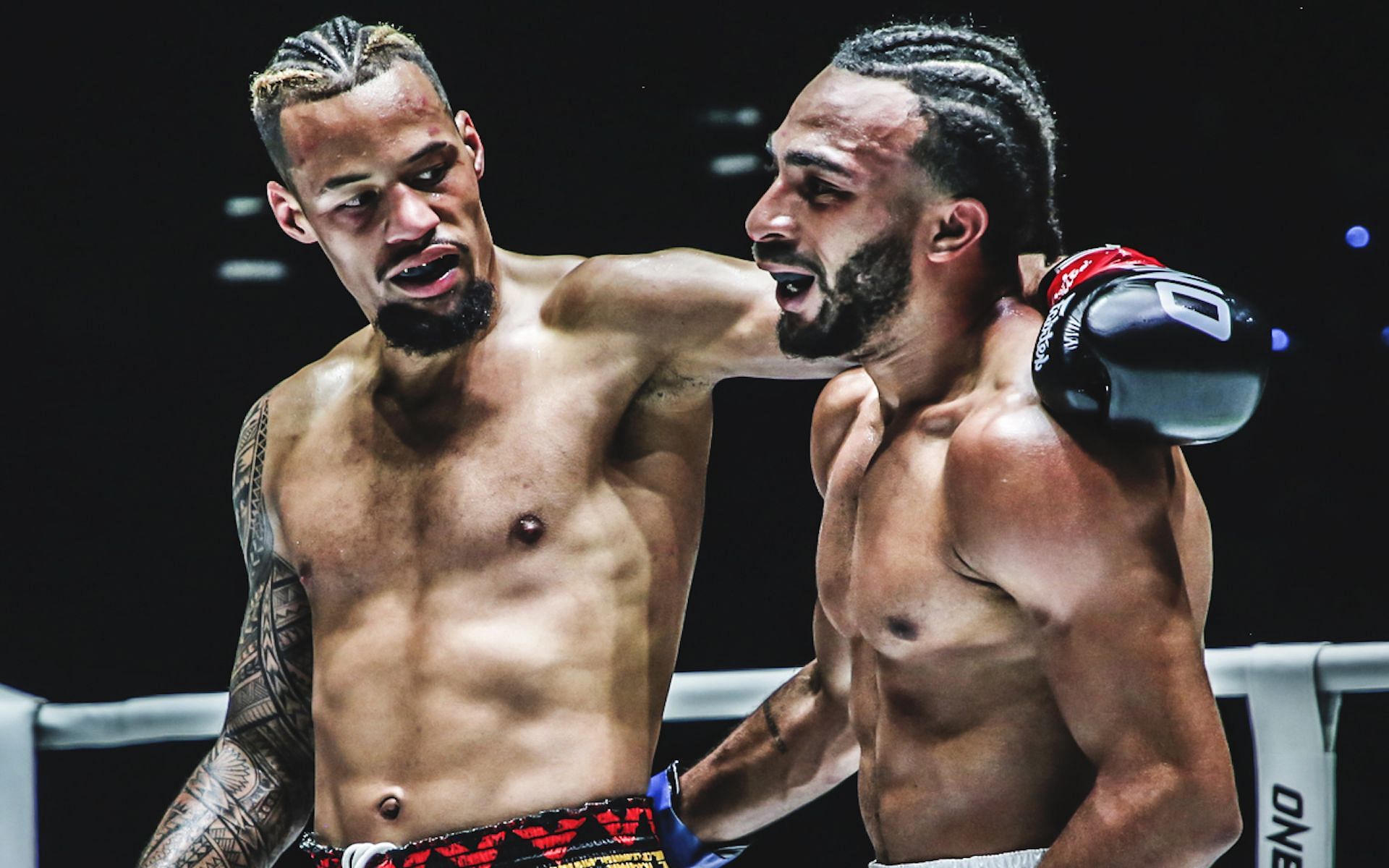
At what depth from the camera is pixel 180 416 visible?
8.93 feet

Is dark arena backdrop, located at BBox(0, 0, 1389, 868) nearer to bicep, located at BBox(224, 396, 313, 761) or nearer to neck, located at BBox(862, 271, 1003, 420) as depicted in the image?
bicep, located at BBox(224, 396, 313, 761)

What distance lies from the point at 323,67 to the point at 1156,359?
1147mm

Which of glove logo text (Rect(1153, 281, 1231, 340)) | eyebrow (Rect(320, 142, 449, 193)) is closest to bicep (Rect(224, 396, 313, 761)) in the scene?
eyebrow (Rect(320, 142, 449, 193))

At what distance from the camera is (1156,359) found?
112 centimetres

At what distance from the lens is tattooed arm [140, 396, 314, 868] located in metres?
1.91

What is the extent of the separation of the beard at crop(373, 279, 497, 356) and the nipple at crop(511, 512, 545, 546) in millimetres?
256

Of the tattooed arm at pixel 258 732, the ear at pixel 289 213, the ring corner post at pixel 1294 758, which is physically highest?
the ear at pixel 289 213

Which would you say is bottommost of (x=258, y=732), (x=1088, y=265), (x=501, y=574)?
(x=258, y=732)

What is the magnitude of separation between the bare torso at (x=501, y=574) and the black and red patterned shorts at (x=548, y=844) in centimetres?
2

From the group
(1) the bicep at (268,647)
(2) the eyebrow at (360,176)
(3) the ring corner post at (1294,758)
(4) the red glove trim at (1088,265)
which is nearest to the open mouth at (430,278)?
(2) the eyebrow at (360,176)

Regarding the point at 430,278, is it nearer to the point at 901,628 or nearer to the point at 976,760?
the point at 901,628

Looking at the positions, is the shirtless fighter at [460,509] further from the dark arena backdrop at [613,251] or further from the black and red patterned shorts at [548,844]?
the dark arena backdrop at [613,251]

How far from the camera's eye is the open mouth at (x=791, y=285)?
142cm

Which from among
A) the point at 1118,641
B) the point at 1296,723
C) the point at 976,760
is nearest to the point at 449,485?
the point at 976,760
